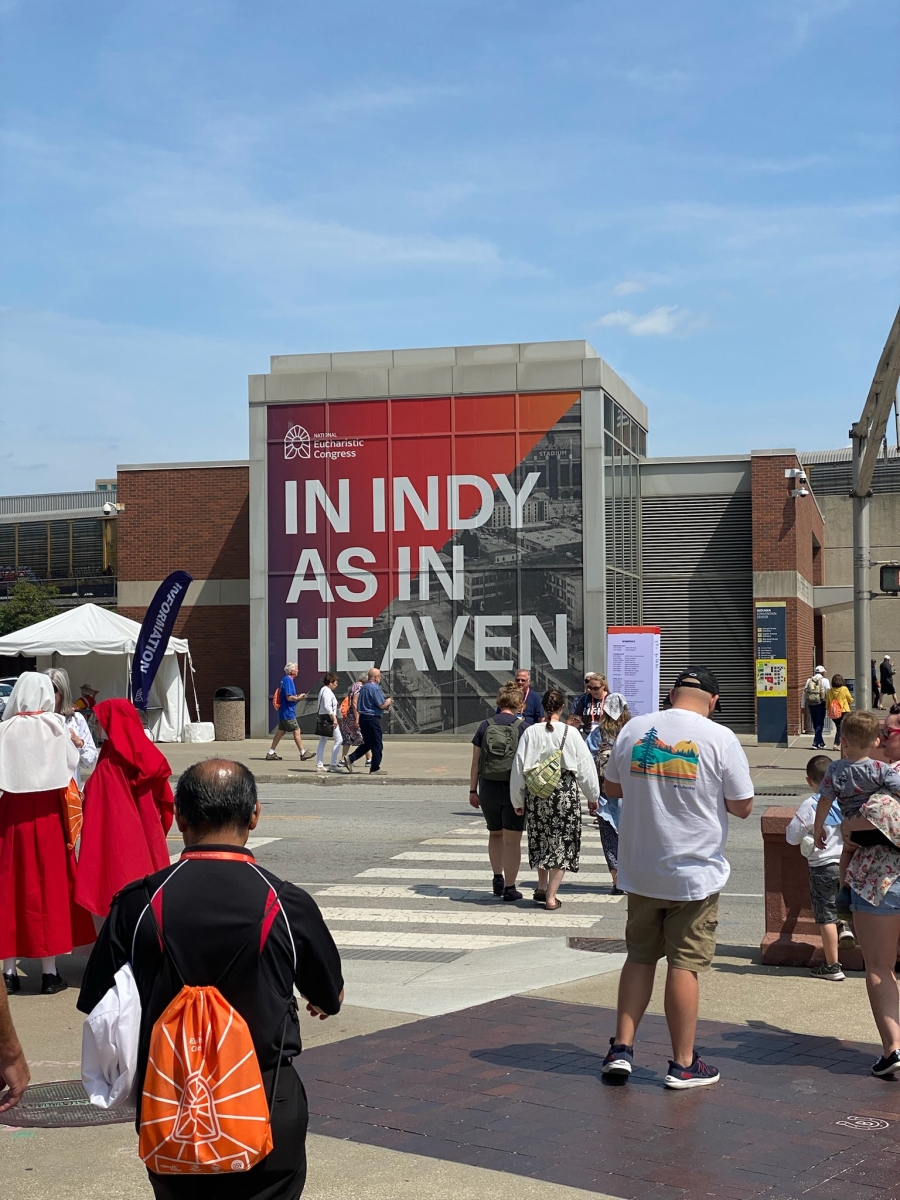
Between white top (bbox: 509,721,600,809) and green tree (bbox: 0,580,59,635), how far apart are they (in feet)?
111

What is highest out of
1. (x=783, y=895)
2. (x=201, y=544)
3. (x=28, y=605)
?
(x=201, y=544)

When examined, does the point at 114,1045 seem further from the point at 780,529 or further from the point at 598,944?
the point at 780,529

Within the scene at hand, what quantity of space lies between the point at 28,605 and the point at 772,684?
23856 millimetres

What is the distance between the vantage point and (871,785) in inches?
258

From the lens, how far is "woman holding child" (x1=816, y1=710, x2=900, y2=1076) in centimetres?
626

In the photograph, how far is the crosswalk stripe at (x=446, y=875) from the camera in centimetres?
1265

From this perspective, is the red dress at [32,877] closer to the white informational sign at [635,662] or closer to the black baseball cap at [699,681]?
the black baseball cap at [699,681]

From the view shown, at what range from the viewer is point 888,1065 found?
6.10 m

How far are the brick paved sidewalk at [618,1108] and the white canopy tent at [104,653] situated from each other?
19347 millimetres

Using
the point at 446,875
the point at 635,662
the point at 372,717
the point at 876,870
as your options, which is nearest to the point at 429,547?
the point at 635,662

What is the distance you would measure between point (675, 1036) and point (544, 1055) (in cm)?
79

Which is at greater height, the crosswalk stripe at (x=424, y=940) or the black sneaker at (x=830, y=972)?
the black sneaker at (x=830, y=972)

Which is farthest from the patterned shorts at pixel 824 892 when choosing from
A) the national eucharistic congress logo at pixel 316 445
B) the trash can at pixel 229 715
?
the national eucharistic congress logo at pixel 316 445

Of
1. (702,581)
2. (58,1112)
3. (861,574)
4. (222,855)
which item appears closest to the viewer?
(222,855)
